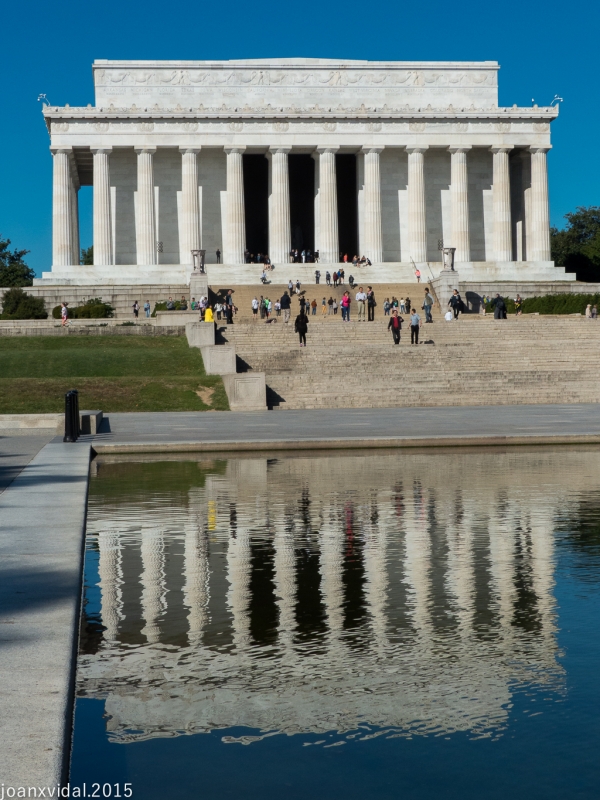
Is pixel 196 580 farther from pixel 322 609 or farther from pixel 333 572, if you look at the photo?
pixel 322 609

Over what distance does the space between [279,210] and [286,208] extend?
0.55 meters

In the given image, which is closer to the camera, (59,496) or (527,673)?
(527,673)

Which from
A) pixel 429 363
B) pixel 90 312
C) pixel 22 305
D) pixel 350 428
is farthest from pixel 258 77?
pixel 350 428

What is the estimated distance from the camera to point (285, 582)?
9.67 m

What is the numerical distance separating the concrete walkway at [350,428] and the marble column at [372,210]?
4527cm

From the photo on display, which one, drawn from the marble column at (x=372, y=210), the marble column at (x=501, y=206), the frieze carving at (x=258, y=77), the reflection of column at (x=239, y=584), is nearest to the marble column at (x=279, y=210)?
the marble column at (x=372, y=210)

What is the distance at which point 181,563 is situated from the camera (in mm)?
10516

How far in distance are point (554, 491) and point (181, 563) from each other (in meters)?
6.91

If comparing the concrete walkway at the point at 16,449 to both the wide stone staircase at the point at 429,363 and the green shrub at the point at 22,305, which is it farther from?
the green shrub at the point at 22,305

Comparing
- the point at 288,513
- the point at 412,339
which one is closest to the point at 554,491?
the point at 288,513

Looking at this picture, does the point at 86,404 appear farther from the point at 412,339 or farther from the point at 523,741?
the point at 523,741

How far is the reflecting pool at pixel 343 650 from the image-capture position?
549 centimetres

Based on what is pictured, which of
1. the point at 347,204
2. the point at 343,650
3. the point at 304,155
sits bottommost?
the point at 343,650

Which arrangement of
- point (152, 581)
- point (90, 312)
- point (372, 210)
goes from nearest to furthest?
1. point (152, 581)
2. point (90, 312)
3. point (372, 210)
